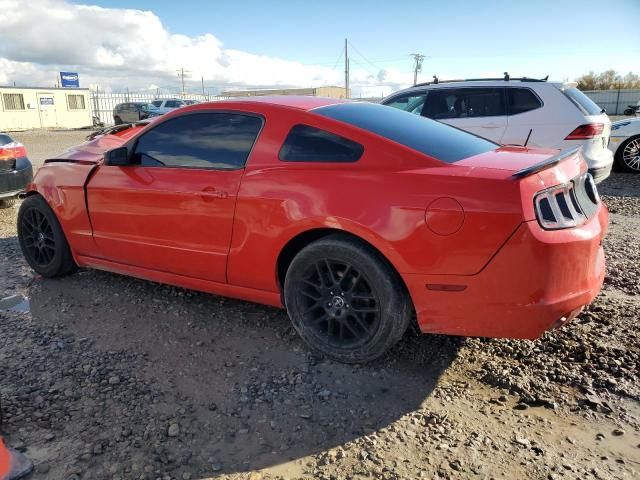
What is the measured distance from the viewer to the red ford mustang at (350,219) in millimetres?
2582

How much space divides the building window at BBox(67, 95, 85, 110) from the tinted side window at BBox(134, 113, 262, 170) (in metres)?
35.8

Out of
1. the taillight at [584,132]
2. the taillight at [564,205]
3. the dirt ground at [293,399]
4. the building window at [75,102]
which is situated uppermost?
the building window at [75,102]

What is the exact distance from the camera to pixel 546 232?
2523mm

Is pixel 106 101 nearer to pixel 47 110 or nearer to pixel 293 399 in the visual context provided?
pixel 47 110

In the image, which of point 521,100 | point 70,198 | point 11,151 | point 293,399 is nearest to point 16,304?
point 70,198

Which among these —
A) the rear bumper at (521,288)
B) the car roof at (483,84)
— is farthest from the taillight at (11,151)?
the rear bumper at (521,288)

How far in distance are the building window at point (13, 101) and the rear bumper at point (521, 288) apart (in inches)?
1385

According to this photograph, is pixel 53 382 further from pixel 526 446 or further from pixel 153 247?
pixel 526 446

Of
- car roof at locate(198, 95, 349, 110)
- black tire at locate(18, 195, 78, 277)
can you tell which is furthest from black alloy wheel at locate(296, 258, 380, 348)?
black tire at locate(18, 195, 78, 277)

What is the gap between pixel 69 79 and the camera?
142 feet

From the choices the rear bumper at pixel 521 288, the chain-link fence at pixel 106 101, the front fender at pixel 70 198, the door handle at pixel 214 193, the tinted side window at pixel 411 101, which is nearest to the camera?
A: the rear bumper at pixel 521 288

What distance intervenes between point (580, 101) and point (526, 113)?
28.3 inches

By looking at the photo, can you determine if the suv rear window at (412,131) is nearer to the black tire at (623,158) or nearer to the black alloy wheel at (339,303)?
the black alloy wheel at (339,303)

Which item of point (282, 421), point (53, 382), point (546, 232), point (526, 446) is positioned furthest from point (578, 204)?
point (53, 382)
